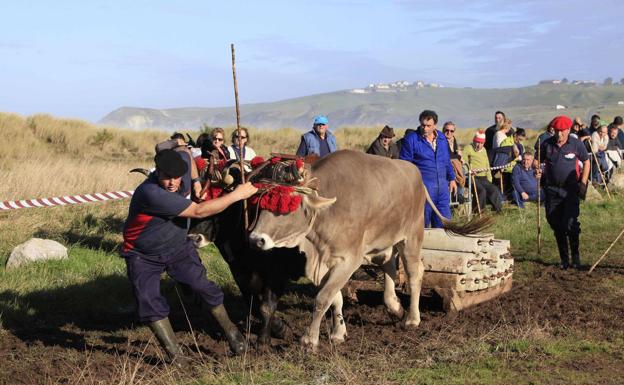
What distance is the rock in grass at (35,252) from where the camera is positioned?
10.7 m

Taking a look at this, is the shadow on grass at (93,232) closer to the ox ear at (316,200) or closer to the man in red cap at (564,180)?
the ox ear at (316,200)

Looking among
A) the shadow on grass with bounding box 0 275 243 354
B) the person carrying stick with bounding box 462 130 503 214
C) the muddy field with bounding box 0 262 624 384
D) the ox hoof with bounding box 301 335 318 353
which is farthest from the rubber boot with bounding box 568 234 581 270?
the ox hoof with bounding box 301 335 318 353

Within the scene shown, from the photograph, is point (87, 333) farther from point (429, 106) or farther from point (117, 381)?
point (429, 106)

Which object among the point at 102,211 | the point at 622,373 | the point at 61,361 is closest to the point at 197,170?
the point at 61,361

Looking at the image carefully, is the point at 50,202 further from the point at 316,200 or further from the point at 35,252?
the point at 316,200

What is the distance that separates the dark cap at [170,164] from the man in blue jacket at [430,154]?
181 inches

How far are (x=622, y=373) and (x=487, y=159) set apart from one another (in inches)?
425

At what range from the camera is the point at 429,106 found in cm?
19850

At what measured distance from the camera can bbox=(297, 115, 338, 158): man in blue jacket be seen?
1246 centimetres

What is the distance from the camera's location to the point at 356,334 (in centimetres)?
823

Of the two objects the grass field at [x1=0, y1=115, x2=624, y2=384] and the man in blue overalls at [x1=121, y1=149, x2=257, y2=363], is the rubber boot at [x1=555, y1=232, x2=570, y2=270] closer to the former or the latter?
the grass field at [x1=0, y1=115, x2=624, y2=384]

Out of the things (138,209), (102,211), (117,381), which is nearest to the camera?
(117,381)

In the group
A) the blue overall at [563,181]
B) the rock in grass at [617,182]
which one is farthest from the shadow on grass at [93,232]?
the rock in grass at [617,182]

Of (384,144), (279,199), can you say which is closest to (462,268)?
(279,199)
